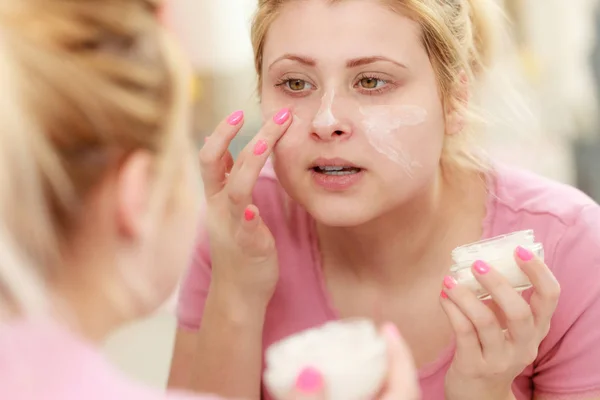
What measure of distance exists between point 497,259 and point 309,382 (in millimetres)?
283

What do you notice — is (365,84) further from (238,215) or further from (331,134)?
(238,215)

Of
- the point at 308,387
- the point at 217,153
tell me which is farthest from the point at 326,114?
the point at 308,387

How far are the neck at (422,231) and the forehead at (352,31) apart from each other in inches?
7.7

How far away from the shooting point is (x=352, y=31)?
803 mm

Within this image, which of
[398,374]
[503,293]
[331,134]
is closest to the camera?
[398,374]

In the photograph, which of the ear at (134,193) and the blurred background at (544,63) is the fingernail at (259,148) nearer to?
the ear at (134,193)

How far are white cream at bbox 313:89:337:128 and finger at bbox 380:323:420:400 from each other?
0.89ft

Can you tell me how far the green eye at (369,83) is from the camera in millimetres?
833

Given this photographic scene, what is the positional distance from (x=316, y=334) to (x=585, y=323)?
34cm

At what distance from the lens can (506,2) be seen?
197 cm

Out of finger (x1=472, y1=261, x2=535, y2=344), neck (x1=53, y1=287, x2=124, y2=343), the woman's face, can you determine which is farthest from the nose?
neck (x1=53, y1=287, x2=124, y2=343)

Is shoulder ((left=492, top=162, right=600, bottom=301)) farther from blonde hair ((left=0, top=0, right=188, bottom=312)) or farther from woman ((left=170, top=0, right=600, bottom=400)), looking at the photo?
blonde hair ((left=0, top=0, right=188, bottom=312))

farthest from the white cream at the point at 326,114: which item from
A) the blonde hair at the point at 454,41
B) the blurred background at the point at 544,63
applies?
the blurred background at the point at 544,63

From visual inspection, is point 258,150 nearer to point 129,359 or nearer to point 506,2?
point 129,359
